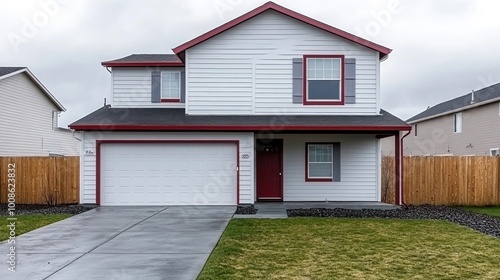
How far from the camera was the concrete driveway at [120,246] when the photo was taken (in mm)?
6961

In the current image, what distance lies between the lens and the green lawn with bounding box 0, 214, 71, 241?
35.1ft

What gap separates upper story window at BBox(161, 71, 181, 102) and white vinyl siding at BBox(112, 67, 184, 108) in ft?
0.77

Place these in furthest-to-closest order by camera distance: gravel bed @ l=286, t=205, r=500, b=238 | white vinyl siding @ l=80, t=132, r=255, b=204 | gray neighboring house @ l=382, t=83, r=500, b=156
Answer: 1. gray neighboring house @ l=382, t=83, r=500, b=156
2. white vinyl siding @ l=80, t=132, r=255, b=204
3. gravel bed @ l=286, t=205, r=500, b=238

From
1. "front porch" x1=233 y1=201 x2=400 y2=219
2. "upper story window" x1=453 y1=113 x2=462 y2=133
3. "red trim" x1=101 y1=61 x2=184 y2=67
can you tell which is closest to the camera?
"front porch" x1=233 y1=201 x2=400 y2=219

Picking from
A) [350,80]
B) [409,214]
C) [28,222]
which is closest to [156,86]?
[350,80]

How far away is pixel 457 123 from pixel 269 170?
1721cm

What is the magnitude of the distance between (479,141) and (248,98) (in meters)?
16.2

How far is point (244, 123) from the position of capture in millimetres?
15211

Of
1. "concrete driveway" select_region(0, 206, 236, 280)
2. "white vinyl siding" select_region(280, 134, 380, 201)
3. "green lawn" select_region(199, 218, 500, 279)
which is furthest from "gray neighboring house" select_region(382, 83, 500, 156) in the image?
"concrete driveway" select_region(0, 206, 236, 280)

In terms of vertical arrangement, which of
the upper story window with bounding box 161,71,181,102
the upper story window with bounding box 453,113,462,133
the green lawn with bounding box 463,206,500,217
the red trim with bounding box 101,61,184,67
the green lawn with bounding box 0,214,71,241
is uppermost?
the red trim with bounding box 101,61,184,67

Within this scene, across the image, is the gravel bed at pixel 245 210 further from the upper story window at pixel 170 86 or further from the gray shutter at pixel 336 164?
the upper story window at pixel 170 86

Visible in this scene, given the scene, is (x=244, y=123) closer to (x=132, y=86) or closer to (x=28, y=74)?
(x=132, y=86)

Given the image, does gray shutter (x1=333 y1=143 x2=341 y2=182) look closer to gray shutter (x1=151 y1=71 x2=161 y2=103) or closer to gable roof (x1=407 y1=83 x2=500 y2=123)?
Answer: gray shutter (x1=151 y1=71 x2=161 y2=103)

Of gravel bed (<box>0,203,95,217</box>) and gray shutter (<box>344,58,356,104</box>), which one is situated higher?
gray shutter (<box>344,58,356,104</box>)
